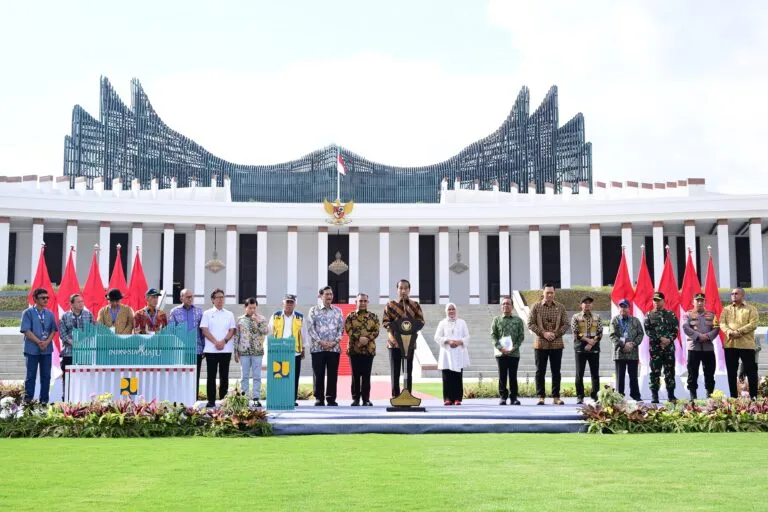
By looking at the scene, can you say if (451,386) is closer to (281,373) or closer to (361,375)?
(361,375)

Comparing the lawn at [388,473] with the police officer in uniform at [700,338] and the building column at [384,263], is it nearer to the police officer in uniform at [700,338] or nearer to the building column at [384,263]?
the police officer in uniform at [700,338]

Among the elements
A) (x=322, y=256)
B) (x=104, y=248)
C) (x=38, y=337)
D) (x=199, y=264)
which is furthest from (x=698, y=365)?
(x=104, y=248)

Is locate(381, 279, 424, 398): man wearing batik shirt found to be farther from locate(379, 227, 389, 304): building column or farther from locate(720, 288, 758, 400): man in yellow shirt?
locate(379, 227, 389, 304): building column

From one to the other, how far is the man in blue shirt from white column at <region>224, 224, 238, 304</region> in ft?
77.2

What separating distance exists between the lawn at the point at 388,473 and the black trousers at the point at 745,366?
334 centimetres

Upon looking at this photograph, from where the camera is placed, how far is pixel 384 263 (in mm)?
36500

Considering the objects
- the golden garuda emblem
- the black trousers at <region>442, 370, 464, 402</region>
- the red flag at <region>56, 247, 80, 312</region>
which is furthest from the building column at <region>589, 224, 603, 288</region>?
the black trousers at <region>442, 370, 464, 402</region>

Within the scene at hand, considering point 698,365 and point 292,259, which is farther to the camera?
point 292,259

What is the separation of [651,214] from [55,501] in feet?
104

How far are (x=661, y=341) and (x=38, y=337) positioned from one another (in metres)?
8.60

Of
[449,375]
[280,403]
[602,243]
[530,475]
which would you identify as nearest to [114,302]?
[280,403]

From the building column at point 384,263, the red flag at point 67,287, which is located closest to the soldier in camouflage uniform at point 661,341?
the red flag at point 67,287

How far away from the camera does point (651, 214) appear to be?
34594 millimetres

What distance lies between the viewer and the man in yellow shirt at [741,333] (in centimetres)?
1220
